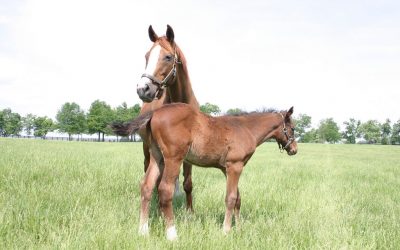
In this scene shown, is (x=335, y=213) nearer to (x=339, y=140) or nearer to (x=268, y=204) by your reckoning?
(x=268, y=204)

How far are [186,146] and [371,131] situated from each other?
5637 inches

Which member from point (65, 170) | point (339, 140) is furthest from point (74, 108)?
point (65, 170)

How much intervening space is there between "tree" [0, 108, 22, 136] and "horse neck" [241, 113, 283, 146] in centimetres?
12044

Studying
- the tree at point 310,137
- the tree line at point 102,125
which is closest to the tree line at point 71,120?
the tree line at point 102,125

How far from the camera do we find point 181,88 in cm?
599

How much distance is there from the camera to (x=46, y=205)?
16.9 ft

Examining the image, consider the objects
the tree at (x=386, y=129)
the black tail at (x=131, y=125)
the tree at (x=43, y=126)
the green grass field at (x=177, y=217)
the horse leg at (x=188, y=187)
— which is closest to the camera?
the green grass field at (x=177, y=217)

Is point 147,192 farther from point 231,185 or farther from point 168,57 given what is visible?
point 168,57

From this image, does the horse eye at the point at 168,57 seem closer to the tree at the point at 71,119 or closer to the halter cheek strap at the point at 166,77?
the halter cheek strap at the point at 166,77

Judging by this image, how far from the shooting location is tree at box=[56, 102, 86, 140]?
93.9m

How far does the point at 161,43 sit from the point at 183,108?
4.03 ft

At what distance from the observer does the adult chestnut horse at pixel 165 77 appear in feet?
15.9

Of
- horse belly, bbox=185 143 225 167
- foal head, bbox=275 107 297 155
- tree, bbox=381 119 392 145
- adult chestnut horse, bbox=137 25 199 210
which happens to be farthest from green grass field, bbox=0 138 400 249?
tree, bbox=381 119 392 145

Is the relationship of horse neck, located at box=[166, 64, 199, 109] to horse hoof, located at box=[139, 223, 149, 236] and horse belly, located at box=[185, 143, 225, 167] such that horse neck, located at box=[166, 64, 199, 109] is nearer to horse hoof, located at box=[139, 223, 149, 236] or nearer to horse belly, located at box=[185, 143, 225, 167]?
horse belly, located at box=[185, 143, 225, 167]
